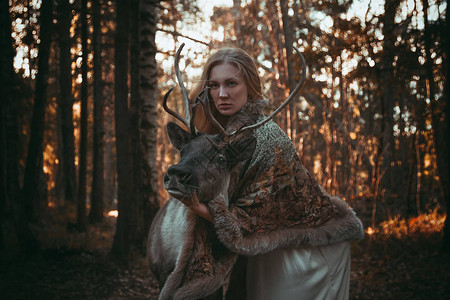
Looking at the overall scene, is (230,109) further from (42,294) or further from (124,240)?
(124,240)

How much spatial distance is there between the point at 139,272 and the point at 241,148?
483 cm

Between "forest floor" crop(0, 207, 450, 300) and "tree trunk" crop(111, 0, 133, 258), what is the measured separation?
1.52 feet

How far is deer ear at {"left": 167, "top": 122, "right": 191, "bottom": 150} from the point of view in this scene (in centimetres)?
245

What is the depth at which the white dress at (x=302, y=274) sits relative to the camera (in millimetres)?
2697

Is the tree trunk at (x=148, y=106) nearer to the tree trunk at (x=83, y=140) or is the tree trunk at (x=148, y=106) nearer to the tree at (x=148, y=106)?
the tree at (x=148, y=106)

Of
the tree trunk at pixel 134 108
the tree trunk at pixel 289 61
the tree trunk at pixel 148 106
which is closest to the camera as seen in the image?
the tree trunk at pixel 134 108

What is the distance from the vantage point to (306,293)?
270cm

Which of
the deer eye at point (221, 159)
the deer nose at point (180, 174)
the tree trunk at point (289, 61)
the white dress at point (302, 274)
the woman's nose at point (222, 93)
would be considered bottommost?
the white dress at point (302, 274)

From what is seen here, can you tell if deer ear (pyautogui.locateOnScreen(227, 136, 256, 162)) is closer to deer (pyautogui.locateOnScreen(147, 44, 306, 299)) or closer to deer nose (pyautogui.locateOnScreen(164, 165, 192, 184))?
deer (pyautogui.locateOnScreen(147, 44, 306, 299))

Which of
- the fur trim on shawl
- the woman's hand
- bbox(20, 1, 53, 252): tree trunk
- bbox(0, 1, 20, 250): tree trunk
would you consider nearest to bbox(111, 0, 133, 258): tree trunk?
bbox(20, 1, 53, 252): tree trunk

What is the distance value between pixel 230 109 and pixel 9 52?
500 centimetres

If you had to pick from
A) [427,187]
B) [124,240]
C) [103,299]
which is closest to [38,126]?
[124,240]

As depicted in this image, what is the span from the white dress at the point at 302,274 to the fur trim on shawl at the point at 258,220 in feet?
0.41

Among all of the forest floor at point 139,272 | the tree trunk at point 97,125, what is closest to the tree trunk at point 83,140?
the tree trunk at point 97,125
